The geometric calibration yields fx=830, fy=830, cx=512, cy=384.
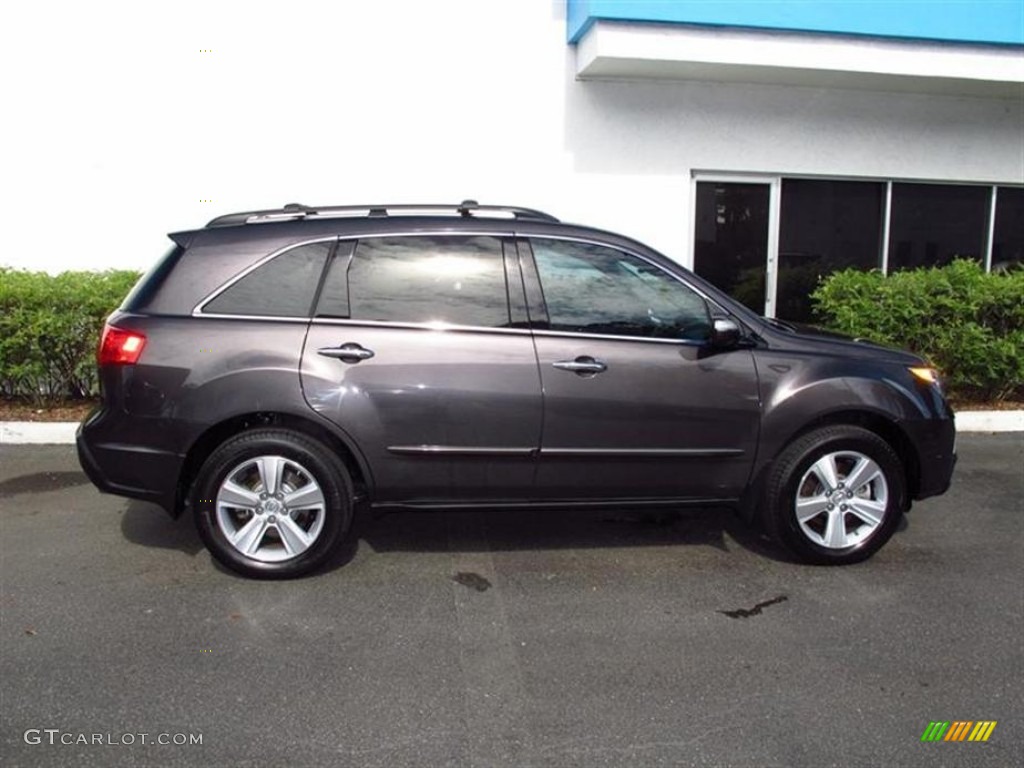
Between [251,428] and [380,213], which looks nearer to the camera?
[251,428]

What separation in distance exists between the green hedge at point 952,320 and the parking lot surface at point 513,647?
9.17ft

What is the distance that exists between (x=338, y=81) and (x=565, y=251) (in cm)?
486

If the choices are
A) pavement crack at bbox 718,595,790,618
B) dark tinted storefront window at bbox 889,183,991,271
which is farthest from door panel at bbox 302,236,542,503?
dark tinted storefront window at bbox 889,183,991,271

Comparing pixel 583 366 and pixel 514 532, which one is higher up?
pixel 583 366

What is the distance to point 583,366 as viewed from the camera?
4.07m

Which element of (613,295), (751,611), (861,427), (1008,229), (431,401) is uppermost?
(1008,229)

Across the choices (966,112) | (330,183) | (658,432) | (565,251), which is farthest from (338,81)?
(966,112)

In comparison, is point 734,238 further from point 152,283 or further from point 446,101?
point 152,283

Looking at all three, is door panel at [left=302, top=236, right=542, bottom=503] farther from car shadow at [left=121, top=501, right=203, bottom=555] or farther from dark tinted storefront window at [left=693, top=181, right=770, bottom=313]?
dark tinted storefront window at [left=693, top=181, right=770, bottom=313]

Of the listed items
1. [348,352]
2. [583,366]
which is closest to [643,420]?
[583,366]

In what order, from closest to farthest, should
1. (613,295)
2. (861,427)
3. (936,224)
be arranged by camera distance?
(613,295) < (861,427) < (936,224)

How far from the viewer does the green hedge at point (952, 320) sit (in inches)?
292

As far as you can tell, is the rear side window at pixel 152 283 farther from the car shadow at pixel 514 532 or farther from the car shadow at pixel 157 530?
the car shadow at pixel 514 532

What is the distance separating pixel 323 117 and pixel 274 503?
523 cm
